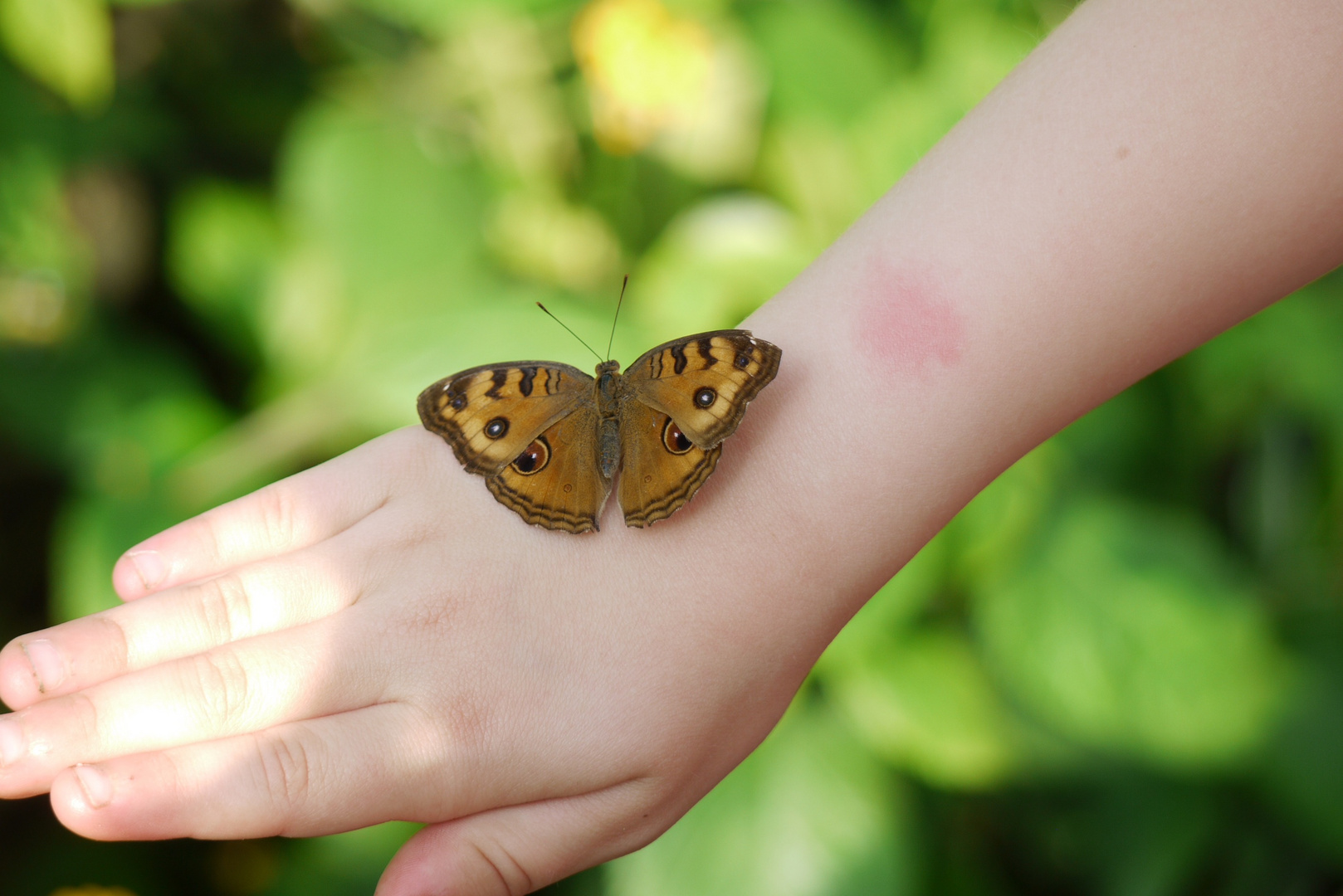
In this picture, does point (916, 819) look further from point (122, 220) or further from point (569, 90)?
point (122, 220)

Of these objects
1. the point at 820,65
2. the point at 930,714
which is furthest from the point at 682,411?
Answer: the point at 820,65

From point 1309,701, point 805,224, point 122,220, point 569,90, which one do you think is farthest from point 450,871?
point 122,220

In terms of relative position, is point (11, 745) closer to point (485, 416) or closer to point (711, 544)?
point (485, 416)

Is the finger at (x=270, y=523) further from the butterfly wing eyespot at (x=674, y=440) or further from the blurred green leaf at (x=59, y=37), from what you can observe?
the blurred green leaf at (x=59, y=37)

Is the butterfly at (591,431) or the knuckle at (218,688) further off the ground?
the butterfly at (591,431)

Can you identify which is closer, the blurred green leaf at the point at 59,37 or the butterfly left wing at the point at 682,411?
the butterfly left wing at the point at 682,411

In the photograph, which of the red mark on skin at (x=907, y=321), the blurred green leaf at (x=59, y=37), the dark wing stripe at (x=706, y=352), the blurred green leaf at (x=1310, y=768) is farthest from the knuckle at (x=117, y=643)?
the blurred green leaf at (x=1310, y=768)
